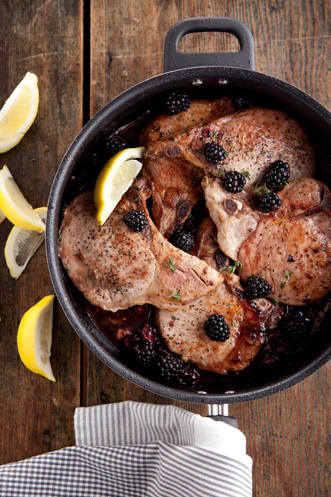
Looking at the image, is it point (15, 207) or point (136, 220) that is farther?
point (15, 207)

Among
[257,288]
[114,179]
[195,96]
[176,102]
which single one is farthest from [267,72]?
[257,288]

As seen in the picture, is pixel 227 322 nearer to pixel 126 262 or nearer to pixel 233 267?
pixel 233 267

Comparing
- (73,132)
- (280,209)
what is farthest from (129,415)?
(73,132)

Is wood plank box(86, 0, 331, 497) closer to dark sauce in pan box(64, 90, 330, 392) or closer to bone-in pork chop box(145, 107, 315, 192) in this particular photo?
dark sauce in pan box(64, 90, 330, 392)

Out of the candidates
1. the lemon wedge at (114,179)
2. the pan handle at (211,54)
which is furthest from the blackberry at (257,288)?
the pan handle at (211,54)

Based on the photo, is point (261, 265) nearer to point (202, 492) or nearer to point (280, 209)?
point (280, 209)

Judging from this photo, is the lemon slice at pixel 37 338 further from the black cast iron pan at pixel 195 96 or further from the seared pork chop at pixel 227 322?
the seared pork chop at pixel 227 322

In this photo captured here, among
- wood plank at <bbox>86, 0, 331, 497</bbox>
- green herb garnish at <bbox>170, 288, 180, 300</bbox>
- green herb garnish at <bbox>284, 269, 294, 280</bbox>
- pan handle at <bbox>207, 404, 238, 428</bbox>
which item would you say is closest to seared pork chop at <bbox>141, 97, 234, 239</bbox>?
green herb garnish at <bbox>170, 288, 180, 300</bbox>
